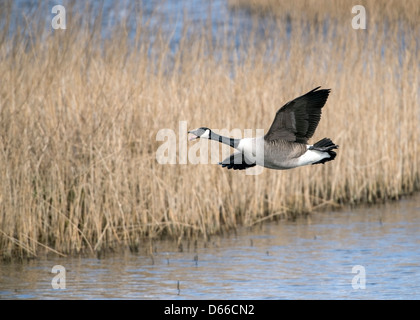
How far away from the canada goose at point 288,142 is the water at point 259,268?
2.63 metres

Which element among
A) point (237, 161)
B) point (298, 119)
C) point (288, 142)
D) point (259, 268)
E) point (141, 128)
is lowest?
point (259, 268)

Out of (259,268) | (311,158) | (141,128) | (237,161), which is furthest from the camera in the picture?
(141,128)

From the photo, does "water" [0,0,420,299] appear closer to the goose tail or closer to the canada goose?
the canada goose

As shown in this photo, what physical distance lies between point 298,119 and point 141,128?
4.23 m

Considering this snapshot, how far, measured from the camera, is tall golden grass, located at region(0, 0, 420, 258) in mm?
8867

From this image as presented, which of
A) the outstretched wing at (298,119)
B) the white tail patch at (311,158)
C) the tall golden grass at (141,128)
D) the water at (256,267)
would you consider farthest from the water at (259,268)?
the white tail patch at (311,158)

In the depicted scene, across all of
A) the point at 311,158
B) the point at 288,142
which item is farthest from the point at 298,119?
the point at 311,158

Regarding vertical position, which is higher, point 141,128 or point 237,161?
point 141,128

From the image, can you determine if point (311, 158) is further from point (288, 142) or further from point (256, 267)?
point (256, 267)

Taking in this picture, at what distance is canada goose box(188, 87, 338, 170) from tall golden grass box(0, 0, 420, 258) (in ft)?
12.0

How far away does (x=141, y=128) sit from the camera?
9.47 m

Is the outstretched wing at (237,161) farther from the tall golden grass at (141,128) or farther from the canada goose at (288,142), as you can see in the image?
the tall golden grass at (141,128)

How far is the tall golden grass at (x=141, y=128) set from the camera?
29.1 ft
